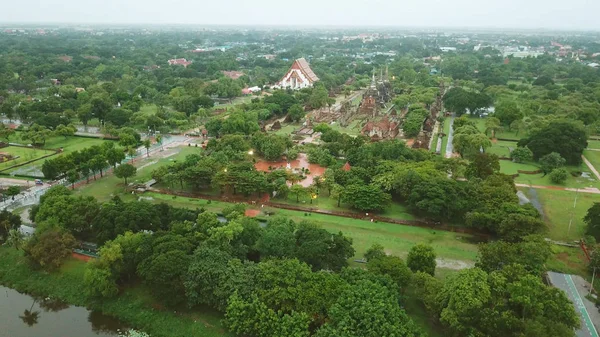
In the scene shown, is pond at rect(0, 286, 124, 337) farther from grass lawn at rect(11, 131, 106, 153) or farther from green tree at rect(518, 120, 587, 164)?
green tree at rect(518, 120, 587, 164)

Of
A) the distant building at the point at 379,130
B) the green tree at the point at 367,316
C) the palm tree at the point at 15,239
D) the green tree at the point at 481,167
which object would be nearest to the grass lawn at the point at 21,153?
the palm tree at the point at 15,239

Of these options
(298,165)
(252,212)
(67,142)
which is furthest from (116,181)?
(298,165)

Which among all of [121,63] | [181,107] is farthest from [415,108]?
[121,63]

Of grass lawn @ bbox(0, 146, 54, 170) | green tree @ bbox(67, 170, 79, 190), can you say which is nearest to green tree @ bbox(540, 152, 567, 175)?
→ green tree @ bbox(67, 170, 79, 190)

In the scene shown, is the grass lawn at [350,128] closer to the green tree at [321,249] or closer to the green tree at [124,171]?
the green tree at [124,171]

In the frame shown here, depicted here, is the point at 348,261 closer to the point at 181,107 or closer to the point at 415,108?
the point at 415,108
